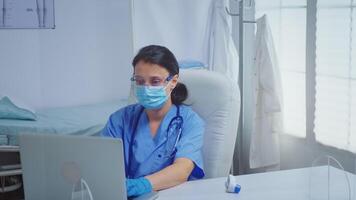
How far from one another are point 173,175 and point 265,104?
1.56 metres

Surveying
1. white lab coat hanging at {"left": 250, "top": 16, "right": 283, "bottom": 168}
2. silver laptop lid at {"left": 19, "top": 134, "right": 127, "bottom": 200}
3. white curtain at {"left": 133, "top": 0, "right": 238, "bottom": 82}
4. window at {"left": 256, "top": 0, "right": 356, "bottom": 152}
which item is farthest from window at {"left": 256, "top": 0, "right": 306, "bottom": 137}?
silver laptop lid at {"left": 19, "top": 134, "right": 127, "bottom": 200}

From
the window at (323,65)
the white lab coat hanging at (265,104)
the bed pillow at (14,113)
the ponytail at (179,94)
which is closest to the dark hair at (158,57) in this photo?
the ponytail at (179,94)

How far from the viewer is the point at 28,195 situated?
4.28 ft

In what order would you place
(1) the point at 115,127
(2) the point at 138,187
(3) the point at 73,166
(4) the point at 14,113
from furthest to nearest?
1. (4) the point at 14,113
2. (1) the point at 115,127
3. (2) the point at 138,187
4. (3) the point at 73,166

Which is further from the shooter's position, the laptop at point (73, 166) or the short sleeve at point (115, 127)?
the short sleeve at point (115, 127)

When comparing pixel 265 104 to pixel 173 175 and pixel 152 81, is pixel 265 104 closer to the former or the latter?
pixel 152 81

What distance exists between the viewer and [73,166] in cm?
122

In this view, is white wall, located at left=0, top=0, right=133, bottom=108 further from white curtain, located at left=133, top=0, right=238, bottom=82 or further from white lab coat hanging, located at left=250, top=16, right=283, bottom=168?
white lab coat hanging, located at left=250, top=16, right=283, bottom=168

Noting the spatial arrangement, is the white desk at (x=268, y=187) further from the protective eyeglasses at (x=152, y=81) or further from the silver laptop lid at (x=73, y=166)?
the protective eyeglasses at (x=152, y=81)

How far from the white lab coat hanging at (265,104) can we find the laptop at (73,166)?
192cm

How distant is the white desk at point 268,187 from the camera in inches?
57.6

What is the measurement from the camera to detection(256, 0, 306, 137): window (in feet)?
9.74

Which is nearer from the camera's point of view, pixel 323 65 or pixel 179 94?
pixel 179 94

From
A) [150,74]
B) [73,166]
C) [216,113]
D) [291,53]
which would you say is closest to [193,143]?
[216,113]
